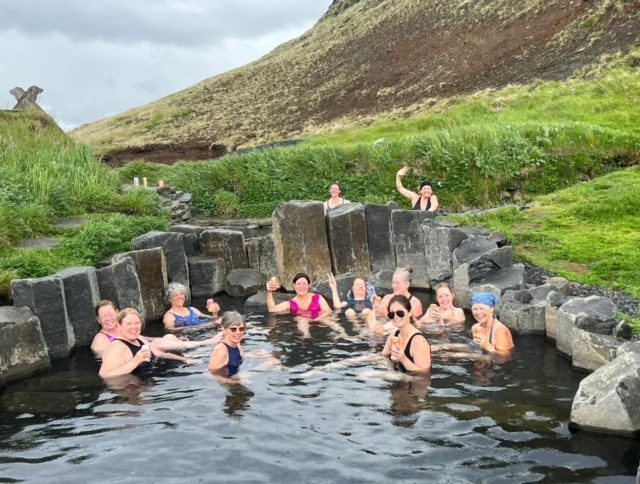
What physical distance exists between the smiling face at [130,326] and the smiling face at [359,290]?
165 inches

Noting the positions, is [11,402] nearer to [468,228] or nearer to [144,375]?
[144,375]

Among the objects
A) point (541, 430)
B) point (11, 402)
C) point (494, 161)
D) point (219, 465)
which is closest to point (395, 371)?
point (541, 430)

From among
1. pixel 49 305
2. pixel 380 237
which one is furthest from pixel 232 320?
pixel 380 237

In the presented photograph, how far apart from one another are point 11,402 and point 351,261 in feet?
24.0

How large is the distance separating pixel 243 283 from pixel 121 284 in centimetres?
290

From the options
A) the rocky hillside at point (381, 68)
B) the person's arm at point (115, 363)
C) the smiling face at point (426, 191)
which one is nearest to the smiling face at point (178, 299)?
the person's arm at point (115, 363)

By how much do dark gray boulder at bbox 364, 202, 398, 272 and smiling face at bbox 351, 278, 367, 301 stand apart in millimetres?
1895

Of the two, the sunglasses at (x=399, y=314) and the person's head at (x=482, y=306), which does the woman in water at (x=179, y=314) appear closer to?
the sunglasses at (x=399, y=314)

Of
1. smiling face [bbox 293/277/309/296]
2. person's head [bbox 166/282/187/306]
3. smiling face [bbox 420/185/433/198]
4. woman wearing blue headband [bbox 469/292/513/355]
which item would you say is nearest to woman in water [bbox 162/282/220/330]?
person's head [bbox 166/282/187/306]

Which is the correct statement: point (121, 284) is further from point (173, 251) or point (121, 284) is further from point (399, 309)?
point (399, 309)

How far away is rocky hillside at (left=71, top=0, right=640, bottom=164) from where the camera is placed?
31.1 m

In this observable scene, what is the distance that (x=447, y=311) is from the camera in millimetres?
10047

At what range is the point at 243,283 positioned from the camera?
12.6 meters

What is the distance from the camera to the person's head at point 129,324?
813 cm
